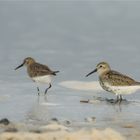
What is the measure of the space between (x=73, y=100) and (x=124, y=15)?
8.79 meters

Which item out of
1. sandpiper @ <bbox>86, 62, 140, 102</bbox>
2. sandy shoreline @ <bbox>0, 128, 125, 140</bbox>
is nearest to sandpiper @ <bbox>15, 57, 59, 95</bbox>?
sandpiper @ <bbox>86, 62, 140, 102</bbox>

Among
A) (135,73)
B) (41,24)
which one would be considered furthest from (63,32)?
(135,73)

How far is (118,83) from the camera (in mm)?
13820

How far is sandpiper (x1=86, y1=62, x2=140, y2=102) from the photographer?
1352 centimetres

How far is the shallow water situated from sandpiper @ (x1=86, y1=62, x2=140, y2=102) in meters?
0.18

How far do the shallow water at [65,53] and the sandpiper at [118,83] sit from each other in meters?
0.18

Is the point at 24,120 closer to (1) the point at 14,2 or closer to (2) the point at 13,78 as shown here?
(2) the point at 13,78

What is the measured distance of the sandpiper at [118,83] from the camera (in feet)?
44.4

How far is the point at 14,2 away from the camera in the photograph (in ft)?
75.1

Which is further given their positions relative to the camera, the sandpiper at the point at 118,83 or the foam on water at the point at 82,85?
the foam on water at the point at 82,85

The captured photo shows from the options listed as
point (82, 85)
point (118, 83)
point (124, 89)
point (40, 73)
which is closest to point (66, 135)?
point (124, 89)

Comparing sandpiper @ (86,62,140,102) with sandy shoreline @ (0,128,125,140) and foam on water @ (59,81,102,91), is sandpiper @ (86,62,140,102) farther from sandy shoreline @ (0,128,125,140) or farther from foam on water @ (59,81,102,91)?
sandy shoreline @ (0,128,125,140)

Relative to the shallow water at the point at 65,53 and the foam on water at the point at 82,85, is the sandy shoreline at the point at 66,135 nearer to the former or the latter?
the shallow water at the point at 65,53

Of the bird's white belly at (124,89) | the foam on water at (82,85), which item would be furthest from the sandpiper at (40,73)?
the bird's white belly at (124,89)
